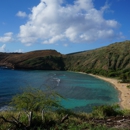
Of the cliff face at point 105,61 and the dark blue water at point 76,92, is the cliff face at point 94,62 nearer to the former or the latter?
the cliff face at point 105,61

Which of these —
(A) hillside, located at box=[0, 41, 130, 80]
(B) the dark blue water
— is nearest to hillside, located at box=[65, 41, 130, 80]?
(A) hillside, located at box=[0, 41, 130, 80]

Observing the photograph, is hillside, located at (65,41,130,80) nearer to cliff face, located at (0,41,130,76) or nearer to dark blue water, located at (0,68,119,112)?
cliff face, located at (0,41,130,76)

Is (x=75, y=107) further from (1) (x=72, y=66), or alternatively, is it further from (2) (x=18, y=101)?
(1) (x=72, y=66)

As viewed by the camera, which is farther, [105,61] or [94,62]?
[94,62]

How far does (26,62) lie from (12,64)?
1387 cm

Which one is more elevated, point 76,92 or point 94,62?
point 94,62

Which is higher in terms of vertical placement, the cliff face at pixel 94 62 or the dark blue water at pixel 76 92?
the cliff face at pixel 94 62

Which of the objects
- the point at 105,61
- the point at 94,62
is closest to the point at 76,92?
the point at 105,61

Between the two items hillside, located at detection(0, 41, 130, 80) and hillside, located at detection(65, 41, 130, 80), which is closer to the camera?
hillside, located at detection(65, 41, 130, 80)

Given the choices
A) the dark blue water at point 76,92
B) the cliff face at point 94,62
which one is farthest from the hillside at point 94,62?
the dark blue water at point 76,92

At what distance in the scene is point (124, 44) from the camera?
171 metres

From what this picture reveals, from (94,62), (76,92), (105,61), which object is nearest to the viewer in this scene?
(76,92)

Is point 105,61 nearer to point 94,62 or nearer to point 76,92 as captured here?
point 94,62

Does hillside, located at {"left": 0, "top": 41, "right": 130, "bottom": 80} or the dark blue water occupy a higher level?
hillside, located at {"left": 0, "top": 41, "right": 130, "bottom": 80}
